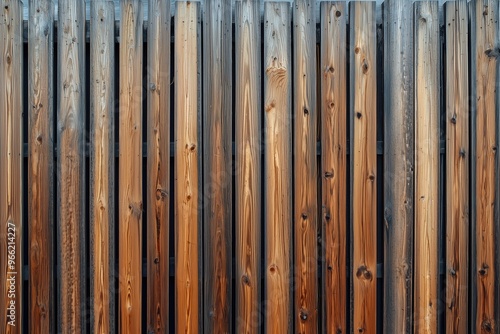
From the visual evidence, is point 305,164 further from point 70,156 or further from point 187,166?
point 70,156

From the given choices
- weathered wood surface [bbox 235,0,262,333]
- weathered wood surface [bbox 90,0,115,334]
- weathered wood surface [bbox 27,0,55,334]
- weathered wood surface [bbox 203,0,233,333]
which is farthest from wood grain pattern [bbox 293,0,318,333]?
weathered wood surface [bbox 27,0,55,334]

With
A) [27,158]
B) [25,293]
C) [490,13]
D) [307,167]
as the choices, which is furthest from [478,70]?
[25,293]

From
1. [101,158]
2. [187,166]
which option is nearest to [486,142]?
[187,166]

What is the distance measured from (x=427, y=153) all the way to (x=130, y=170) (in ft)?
5.59

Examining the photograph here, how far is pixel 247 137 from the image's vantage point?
234 cm

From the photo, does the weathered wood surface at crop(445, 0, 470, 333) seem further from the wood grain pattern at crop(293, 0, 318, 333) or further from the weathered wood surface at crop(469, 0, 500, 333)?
the wood grain pattern at crop(293, 0, 318, 333)

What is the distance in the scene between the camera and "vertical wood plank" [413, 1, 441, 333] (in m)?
2.38

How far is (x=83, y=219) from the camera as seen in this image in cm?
235

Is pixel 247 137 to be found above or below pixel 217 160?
above

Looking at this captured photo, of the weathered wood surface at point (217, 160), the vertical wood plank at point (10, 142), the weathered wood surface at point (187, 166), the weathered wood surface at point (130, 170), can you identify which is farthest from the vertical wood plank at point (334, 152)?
the vertical wood plank at point (10, 142)

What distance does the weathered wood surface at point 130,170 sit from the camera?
7.64ft

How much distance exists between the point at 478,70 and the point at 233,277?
1.87 meters

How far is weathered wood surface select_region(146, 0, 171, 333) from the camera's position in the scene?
91.7 inches

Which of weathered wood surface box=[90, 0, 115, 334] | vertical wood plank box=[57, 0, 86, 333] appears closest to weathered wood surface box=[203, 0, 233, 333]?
weathered wood surface box=[90, 0, 115, 334]
